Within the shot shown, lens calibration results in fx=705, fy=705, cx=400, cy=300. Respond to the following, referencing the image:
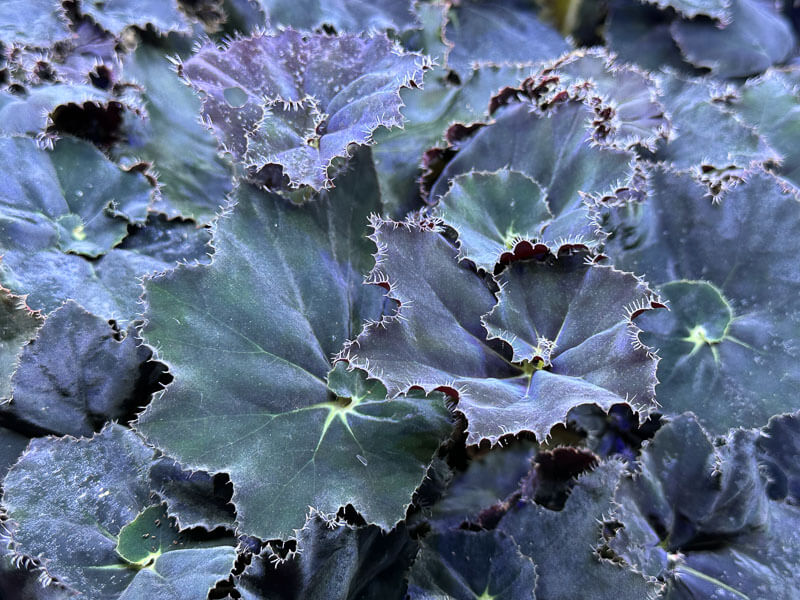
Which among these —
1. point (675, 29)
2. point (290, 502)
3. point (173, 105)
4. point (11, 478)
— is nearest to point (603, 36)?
point (675, 29)

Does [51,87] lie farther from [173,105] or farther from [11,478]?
[11,478]

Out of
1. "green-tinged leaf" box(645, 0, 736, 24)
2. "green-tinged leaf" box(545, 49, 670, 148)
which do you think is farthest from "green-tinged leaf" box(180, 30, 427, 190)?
"green-tinged leaf" box(645, 0, 736, 24)

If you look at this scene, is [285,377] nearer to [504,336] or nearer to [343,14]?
[504,336]

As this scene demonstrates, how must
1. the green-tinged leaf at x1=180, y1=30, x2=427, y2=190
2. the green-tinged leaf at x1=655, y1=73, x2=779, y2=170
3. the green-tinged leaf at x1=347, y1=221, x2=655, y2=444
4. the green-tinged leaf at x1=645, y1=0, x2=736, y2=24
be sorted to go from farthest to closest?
the green-tinged leaf at x1=645, y1=0, x2=736, y2=24 → the green-tinged leaf at x1=655, y1=73, x2=779, y2=170 → the green-tinged leaf at x1=180, y1=30, x2=427, y2=190 → the green-tinged leaf at x1=347, y1=221, x2=655, y2=444

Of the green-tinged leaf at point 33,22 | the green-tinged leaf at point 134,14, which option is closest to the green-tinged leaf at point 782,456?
the green-tinged leaf at point 134,14

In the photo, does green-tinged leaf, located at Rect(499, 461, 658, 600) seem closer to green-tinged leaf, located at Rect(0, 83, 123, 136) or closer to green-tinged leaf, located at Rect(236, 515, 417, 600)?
green-tinged leaf, located at Rect(236, 515, 417, 600)

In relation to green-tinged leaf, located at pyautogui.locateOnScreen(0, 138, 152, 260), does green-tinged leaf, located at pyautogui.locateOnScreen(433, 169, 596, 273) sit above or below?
above

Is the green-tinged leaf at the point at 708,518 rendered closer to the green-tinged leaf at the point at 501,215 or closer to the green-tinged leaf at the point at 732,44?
the green-tinged leaf at the point at 501,215
